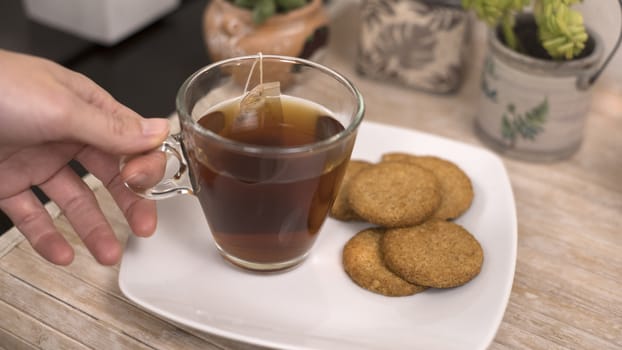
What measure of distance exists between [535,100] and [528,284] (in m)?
0.31

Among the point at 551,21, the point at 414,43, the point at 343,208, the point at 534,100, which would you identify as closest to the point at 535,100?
the point at 534,100

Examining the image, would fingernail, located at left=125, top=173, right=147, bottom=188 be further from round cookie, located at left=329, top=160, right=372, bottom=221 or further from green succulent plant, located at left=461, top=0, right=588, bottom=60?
green succulent plant, located at left=461, top=0, right=588, bottom=60

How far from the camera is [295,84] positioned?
0.85m

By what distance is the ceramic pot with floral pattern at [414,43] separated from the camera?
3.91 feet

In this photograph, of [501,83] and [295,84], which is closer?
[295,84]

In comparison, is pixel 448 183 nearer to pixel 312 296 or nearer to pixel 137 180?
pixel 312 296

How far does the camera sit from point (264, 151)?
27.4 inches

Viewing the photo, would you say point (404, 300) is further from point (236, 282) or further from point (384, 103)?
point (384, 103)

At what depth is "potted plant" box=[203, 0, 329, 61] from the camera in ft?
3.90

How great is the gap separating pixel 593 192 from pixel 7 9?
1.26 meters

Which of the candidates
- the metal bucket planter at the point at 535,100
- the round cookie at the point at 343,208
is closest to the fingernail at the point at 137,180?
the round cookie at the point at 343,208

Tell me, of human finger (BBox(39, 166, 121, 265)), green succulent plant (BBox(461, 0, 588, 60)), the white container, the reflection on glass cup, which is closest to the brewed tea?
the reflection on glass cup

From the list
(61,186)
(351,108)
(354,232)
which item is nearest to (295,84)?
(351,108)

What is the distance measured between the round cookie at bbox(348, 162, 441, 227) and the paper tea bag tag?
0.15 m
